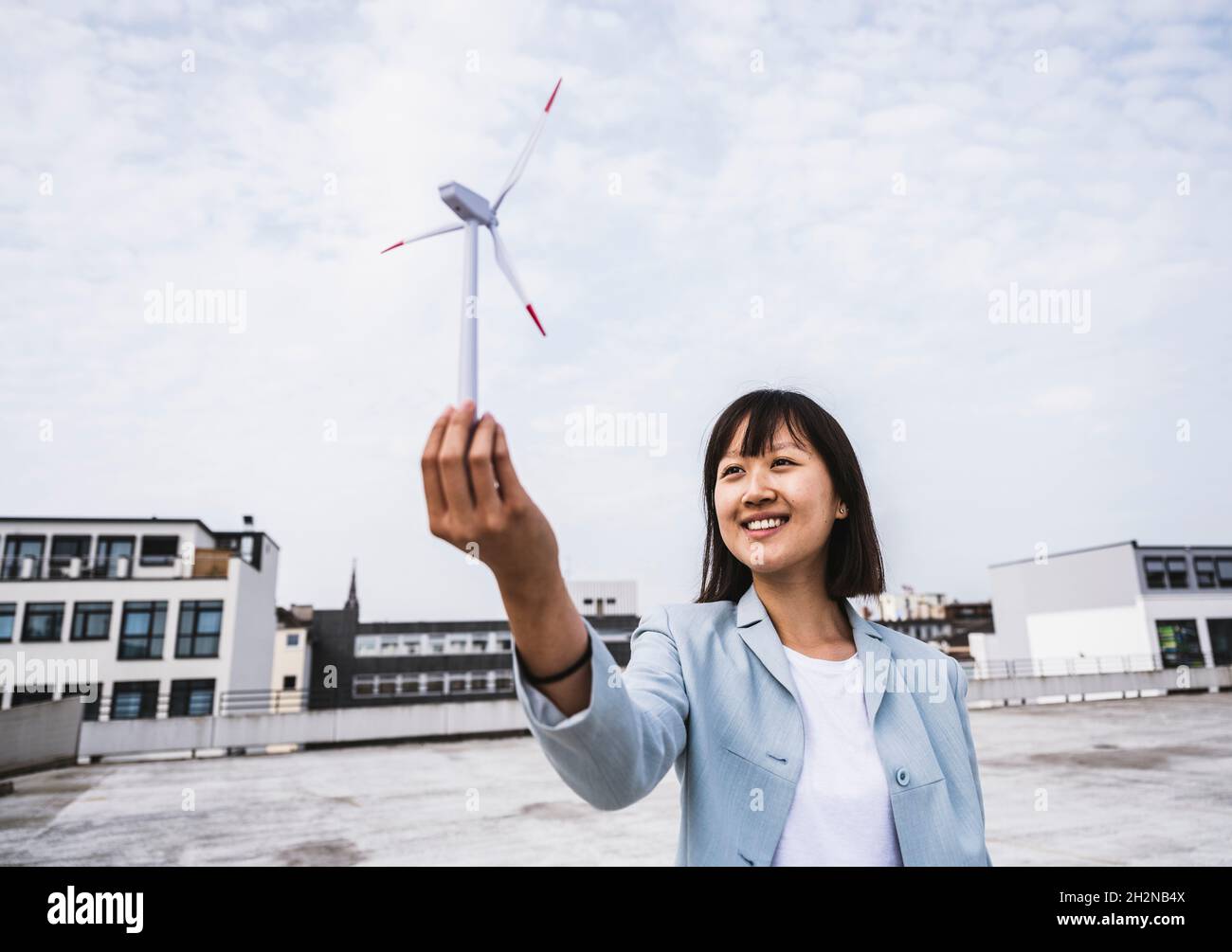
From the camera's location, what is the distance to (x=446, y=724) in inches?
1067

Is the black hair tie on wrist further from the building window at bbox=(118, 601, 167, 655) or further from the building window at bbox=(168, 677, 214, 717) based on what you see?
the building window at bbox=(118, 601, 167, 655)

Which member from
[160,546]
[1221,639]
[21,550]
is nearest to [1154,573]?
[1221,639]

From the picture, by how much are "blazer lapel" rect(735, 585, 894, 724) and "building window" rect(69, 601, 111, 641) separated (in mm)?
42989

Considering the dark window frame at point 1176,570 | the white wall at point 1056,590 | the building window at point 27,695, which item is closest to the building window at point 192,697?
the building window at point 27,695

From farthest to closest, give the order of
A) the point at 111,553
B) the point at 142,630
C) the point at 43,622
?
the point at 111,553, the point at 142,630, the point at 43,622

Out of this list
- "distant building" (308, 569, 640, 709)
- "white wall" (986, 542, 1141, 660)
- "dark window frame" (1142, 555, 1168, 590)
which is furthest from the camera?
"distant building" (308, 569, 640, 709)

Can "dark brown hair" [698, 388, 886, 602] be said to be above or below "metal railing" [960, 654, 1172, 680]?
above

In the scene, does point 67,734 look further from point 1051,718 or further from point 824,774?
point 1051,718

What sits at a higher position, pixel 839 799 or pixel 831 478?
pixel 831 478

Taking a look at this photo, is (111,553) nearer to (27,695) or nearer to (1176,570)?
(27,695)

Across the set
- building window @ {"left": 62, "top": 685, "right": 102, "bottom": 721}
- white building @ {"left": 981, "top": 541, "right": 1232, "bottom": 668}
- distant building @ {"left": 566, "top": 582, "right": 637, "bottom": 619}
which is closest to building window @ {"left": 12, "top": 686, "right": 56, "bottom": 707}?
building window @ {"left": 62, "top": 685, "right": 102, "bottom": 721}

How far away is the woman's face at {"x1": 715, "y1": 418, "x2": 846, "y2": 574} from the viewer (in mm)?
1812

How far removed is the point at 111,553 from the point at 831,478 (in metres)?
47.0

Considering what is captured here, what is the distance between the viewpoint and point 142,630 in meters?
36.6
